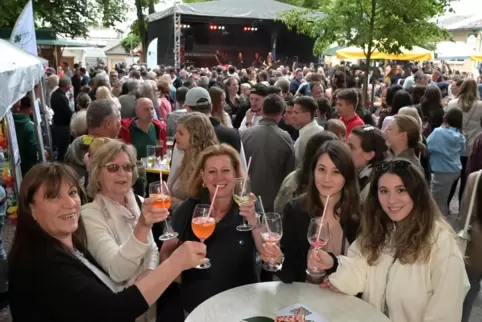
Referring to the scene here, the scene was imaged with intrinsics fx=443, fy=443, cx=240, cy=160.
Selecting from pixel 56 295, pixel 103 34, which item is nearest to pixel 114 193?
pixel 56 295

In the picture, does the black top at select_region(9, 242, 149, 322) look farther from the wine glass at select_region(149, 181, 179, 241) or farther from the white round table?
the wine glass at select_region(149, 181, 179, 241)

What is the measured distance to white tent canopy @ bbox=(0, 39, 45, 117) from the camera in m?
3.52

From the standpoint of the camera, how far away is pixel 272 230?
7.36ft

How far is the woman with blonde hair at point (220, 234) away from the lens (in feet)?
7.96

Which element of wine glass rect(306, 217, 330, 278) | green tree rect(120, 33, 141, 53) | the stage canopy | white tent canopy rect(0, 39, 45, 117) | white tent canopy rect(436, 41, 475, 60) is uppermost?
the stage canopy

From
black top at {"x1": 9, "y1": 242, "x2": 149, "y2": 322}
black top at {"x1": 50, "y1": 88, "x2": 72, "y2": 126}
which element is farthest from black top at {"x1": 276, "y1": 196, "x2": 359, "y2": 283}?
black top at {"x1": 50, "y1": 88, "x2": 72, "y2": 126}

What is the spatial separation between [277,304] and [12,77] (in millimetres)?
3110

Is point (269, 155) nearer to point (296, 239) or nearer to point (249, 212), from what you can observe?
point (296, 239)

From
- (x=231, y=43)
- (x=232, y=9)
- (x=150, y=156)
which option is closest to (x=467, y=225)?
(x=150, y=156)

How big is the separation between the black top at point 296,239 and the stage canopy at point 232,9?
15.5 m

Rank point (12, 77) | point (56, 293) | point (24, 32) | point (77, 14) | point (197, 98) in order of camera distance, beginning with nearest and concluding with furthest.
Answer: point (56, 293), point (12, 77), point (197, 98), point (24, 32), point (77, 14)

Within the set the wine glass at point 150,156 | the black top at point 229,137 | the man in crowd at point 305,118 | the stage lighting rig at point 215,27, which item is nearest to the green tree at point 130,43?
the stage lighting rig at point 215,27

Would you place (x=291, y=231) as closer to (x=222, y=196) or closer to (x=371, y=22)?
(x=222, y=196)

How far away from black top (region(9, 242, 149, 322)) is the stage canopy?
1612cm
